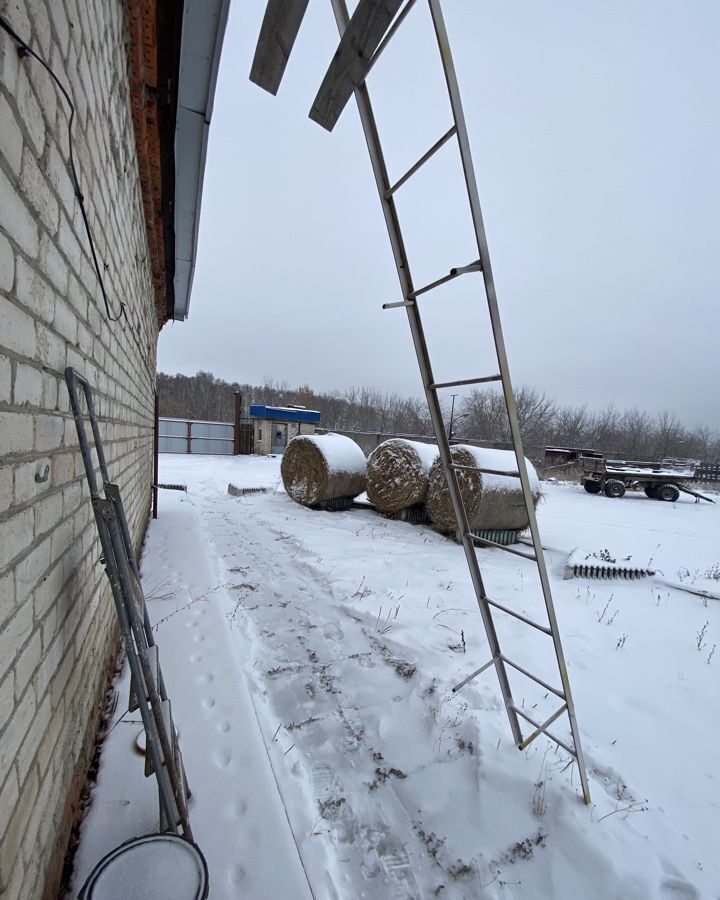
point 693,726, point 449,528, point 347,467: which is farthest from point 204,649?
point 347,467

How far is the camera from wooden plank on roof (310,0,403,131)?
5.08ft

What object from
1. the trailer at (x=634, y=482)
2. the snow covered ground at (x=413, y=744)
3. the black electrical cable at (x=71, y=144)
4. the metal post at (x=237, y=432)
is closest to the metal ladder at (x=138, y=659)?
the snow covered ground at (x=413, y=744)

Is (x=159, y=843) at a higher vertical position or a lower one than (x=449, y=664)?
higher

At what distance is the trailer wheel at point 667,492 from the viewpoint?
1502cm

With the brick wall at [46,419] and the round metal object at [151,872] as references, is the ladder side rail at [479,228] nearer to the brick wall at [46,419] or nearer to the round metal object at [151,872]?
the brick wall at [46,419]

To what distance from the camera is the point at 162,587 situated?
162 inches

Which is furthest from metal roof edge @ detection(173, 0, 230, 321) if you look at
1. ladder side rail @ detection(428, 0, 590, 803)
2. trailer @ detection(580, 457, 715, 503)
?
trailer @ detection(580, 457, 715, 503)

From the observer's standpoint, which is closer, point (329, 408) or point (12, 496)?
point (12, 496)

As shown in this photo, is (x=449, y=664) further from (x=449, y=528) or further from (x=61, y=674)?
(x=449, y=528)

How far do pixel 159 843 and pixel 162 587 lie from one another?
2928 millimetres

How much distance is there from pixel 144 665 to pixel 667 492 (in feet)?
59.0

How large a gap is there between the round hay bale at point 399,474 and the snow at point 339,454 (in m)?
0.64

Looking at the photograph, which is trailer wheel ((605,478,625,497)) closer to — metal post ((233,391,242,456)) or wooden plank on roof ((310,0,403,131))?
metal post ((233,391,242,456))

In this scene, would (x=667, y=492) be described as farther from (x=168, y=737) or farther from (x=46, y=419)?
(x=46, y=419)
